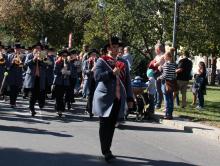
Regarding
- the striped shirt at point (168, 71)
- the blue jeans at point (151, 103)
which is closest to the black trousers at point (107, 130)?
the striped shirt at point (168, 71)

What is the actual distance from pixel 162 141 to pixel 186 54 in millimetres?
7177

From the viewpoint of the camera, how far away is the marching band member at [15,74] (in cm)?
1652

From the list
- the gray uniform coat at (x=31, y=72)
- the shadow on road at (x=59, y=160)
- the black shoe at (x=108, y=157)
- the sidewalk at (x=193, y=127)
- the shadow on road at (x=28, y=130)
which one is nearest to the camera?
the shadow on road at (x=59, y=160)

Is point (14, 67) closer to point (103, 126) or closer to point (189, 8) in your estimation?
point (103, 126)

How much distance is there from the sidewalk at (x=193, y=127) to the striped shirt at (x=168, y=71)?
3.59ft

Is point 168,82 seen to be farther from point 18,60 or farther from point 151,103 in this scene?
point 18,60

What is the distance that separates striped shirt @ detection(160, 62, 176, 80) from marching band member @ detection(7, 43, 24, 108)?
14.5 feet

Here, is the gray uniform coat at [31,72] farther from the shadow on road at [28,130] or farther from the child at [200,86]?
the child at [200,86]

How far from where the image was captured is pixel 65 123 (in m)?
13.6

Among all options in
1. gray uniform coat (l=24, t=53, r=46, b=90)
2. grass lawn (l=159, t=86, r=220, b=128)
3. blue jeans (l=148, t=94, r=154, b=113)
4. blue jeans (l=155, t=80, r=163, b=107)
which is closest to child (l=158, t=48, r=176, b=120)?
blue jeans (l=148, t=94, r=154, b=113)

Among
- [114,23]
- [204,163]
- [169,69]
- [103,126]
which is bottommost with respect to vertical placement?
[204,163]

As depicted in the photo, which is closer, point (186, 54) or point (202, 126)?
point (202, 126)

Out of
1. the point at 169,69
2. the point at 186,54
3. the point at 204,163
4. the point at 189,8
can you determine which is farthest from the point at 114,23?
the point at 204,163

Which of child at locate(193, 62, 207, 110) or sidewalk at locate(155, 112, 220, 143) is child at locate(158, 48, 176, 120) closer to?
sidewalk at locate(155, 112, 220, 143)
